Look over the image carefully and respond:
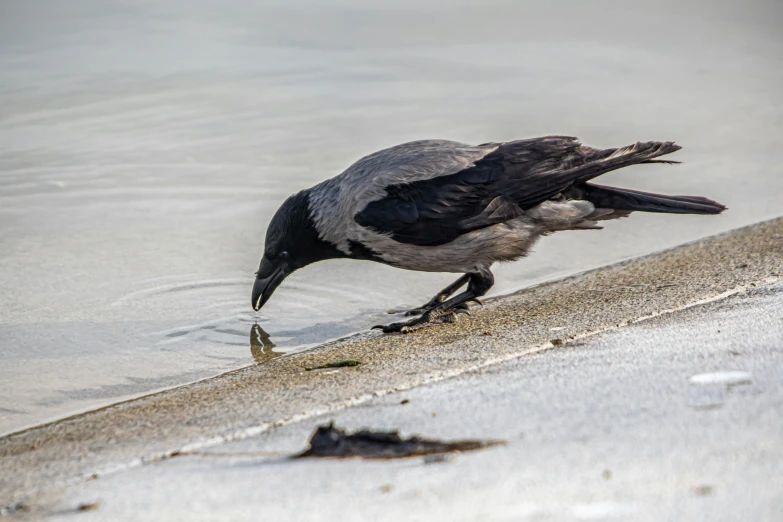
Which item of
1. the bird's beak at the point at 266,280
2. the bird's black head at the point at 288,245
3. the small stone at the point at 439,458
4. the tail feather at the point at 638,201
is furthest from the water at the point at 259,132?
the small stone at the point at 439,458

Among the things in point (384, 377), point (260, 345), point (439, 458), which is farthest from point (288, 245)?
point (439, 458)

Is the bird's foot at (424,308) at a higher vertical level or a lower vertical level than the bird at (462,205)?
lower

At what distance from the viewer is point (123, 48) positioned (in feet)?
35.1

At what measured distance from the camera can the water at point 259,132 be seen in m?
5.65

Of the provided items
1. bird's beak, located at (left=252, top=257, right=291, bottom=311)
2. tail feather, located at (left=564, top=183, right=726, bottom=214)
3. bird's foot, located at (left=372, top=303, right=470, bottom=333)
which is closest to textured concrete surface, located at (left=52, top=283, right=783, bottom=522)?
bird's foot, located at (left=372, top=303, right=470, bottom=333)

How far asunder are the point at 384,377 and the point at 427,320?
1594 millimetres

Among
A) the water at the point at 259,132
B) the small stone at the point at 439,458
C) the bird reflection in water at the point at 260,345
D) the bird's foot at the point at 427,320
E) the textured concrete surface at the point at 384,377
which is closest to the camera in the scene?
the small stone at the point at 439,458

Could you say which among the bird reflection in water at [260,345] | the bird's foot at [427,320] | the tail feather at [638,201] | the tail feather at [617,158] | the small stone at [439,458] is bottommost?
the bird reflection in water at [260,345]

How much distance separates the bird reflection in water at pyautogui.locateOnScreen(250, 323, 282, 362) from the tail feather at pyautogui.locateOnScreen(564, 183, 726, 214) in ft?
6.60

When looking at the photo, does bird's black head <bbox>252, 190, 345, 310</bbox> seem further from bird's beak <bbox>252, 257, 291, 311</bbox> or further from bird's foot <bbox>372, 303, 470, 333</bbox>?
bird's foot <bbox>372, 303, 470, 333</bbox>

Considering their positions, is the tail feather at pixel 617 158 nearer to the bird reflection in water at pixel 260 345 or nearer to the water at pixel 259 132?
the water at pixel 259 132

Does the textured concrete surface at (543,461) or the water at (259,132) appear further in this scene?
the water at (259,132)

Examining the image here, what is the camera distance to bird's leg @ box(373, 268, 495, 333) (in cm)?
540

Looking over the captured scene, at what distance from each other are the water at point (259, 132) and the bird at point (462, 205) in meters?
0.52
